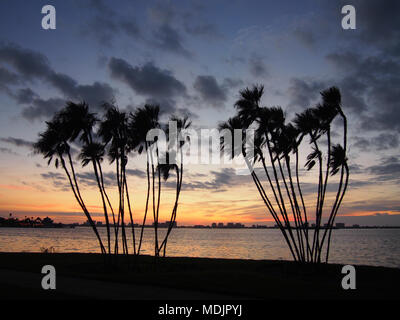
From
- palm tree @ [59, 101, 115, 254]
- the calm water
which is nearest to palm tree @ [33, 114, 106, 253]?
palm tree @ [59, 101, 115, 254]

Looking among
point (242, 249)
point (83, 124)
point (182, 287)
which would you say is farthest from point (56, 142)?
point (242, 249)

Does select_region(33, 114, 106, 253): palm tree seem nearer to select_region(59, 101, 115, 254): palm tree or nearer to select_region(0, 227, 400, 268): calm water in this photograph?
select_region(59, 101, 115, 254): palm tree

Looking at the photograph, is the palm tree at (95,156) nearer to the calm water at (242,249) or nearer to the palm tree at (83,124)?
the palm tree at (83,124)

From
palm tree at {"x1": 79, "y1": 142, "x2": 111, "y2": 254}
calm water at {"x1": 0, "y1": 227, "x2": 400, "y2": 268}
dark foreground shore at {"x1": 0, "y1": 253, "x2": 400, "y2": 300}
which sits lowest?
calm water at {"x1": 0, "y1": 227, "x2": 400, "y2": 268}

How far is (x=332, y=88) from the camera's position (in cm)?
1870

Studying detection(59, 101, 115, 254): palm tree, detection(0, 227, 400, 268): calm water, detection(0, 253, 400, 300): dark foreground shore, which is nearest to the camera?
detection(0, 253, 400, 300): dark foreground shore

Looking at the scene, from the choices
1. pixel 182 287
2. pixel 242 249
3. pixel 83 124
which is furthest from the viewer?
pixel 242 249

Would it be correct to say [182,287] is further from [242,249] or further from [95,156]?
[242,249]

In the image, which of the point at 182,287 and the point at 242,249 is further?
the point at 242,249

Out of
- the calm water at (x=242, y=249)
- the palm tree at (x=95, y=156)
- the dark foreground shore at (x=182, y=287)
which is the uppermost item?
the palm tree at (x=95, y=156)

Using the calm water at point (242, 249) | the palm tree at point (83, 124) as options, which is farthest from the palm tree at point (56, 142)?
the calm water at point (242, 249)

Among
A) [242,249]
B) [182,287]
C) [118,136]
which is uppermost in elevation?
[118,136]

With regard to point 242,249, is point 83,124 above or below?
above

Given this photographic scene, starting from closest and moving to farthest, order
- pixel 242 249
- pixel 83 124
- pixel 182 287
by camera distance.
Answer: pixel 182 287, pixel 83 124, pixel 242 249
